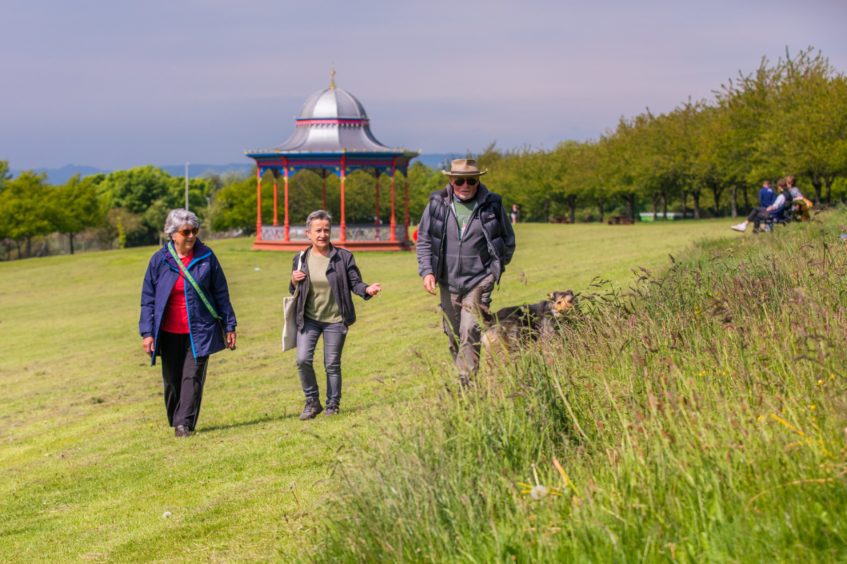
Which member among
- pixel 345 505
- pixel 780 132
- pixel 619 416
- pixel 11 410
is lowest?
pixel 11 410

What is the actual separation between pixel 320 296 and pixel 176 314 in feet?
4.12

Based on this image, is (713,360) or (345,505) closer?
(345,505)

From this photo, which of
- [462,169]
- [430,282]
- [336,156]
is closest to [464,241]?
[430,282]

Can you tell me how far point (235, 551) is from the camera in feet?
21.3

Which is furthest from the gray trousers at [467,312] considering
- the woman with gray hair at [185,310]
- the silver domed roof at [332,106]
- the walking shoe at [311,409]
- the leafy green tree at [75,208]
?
the leafy green tree at [75,208]

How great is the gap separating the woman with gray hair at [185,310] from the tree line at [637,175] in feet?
115

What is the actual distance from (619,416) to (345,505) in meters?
1.37

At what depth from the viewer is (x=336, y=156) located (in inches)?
1694

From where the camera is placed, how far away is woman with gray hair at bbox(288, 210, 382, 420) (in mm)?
10141

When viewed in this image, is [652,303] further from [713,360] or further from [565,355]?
[713,360]

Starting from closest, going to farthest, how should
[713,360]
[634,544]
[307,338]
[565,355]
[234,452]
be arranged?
1. [634,544]
2. [713,360]
3. [565,355]
4. [234,452]
5. [307,338]

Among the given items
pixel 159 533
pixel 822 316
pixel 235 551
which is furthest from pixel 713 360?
pixel 159 533

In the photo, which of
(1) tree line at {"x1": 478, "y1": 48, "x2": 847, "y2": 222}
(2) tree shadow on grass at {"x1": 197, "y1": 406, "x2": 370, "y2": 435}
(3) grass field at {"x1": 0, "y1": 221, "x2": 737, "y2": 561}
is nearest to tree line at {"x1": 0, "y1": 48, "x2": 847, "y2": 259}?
(1) tree line at {"x1": 478, "y1": 48, "x2": 847, "y2": 222}

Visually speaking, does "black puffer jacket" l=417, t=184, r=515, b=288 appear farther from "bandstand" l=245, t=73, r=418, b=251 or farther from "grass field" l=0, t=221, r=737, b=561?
"bandstand" l=245, t=73, r=418, b=251
